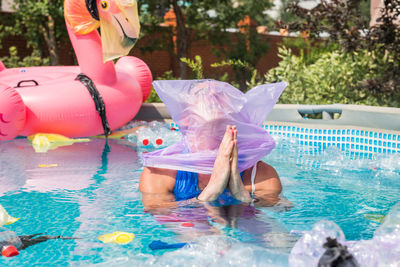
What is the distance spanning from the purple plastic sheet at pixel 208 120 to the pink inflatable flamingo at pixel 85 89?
3504 millimetres

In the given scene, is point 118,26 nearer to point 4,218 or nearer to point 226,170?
point 4,218

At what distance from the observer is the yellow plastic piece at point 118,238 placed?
291 centimetres

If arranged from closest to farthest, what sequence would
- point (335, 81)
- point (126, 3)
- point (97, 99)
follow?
point (126, 3) → point (97, 99) → point (335, 81)

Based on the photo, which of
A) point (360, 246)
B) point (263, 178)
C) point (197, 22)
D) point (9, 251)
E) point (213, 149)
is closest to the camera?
point (360, 246)

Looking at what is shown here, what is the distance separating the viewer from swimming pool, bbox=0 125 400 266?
2604 millimetres

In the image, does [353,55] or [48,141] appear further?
[353,55]

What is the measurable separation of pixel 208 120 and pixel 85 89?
4.16m

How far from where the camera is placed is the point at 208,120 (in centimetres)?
302

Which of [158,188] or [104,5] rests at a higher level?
[104,5]

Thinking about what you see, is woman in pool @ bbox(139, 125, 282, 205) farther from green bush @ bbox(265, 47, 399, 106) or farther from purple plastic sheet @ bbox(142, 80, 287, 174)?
green bush @ bbox(265, 47, 399, 106)

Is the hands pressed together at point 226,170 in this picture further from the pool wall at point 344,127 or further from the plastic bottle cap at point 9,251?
the pool wall at point 344,127

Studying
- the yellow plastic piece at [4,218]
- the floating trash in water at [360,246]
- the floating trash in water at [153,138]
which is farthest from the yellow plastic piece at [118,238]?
the floating trash in water at [153,138]

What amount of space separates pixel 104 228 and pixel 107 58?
12.9 feet

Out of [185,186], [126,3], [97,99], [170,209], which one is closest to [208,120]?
[185,186]
